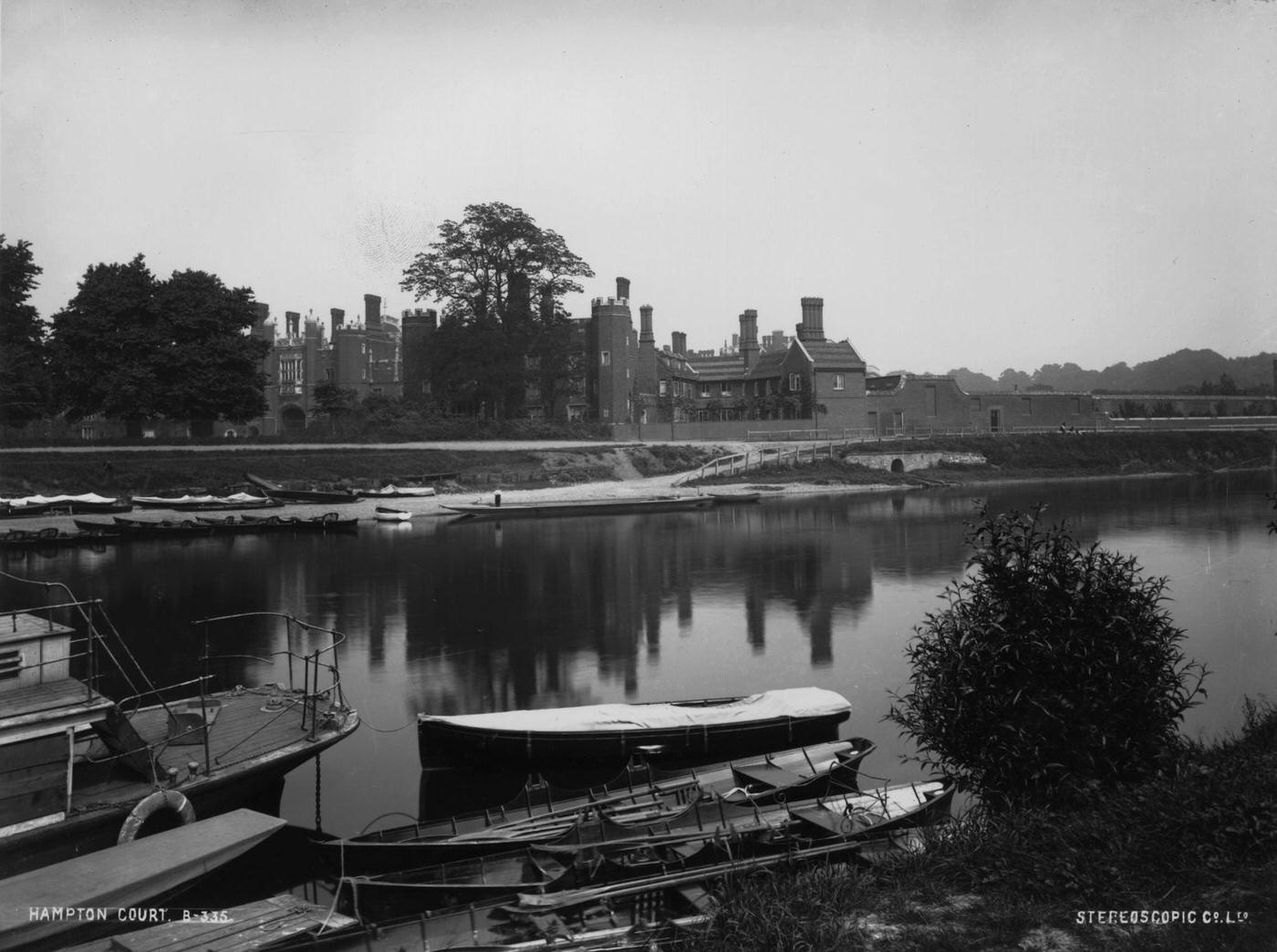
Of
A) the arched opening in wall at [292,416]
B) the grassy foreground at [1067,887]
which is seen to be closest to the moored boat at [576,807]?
the grassy foreground at [1067,887]

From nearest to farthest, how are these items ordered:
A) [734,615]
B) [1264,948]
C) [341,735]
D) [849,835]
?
[1264,948] < [849,835] < [341,735] < [734,615]

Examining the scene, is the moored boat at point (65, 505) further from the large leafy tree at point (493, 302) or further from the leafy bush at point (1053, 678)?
the leafy bush at point (1053, 678)

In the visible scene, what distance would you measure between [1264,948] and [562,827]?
578 centimetres

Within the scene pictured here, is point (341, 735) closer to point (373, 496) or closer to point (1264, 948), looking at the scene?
point (1264, 948)

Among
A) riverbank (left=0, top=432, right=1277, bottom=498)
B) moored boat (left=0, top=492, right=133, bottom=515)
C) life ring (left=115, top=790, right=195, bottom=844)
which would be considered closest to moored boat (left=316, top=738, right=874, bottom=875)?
life ring (left=115, top=790, right=195, bottom=844)

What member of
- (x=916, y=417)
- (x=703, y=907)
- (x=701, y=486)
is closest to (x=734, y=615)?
(x=703, y=907)

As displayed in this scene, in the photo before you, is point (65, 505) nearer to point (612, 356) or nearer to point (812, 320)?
point (612, 356)

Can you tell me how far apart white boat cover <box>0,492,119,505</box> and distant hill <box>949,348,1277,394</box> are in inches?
1901

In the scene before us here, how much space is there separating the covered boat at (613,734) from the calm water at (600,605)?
0.70m

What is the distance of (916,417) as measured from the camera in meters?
68.8

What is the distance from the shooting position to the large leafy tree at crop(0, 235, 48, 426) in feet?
109

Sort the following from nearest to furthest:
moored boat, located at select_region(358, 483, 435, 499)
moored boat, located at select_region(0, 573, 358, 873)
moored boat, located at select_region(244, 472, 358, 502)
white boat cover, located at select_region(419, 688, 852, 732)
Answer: moored boat, located at select_region(0, 573, 358, 873) → white boat cover, located at select_region(419, 688, 852, 732) → moored boat, located at select_region(244, 472, 358, 502) → moored boat, located at select_region(358, 483, 435, 499)

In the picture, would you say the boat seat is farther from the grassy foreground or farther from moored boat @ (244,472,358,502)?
moored boat @ (244,472,358,502)

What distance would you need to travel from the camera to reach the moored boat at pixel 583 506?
42219mm
